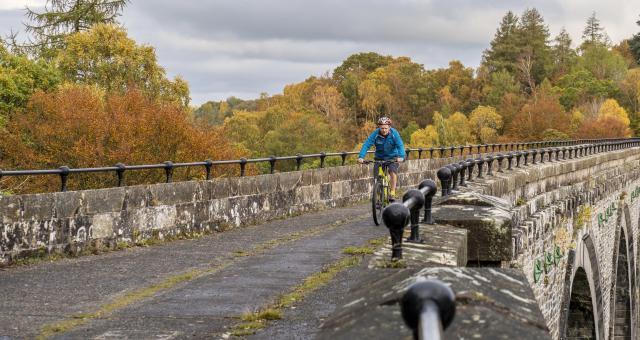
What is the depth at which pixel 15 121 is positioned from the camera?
37.6m

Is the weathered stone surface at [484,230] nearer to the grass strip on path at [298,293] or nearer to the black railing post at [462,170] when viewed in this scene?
the grass strip on path at [298,293]

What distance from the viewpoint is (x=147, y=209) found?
1234 centimetres

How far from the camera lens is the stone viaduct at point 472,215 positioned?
23.2ft

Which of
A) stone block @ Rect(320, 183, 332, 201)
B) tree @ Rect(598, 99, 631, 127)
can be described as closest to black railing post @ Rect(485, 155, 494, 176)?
stone block @ Rect(320, 183, 332, 201)

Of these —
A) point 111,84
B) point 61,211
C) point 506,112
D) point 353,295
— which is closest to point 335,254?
point 61,211

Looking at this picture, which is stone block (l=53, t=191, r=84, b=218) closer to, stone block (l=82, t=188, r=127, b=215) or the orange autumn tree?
stone block (l=82, t=188, r=127, b=215)

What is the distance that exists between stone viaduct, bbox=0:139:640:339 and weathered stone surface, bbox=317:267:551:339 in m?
3.07

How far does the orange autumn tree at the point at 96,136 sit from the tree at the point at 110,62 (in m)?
7.62

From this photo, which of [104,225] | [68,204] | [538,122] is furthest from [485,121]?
[68,204]

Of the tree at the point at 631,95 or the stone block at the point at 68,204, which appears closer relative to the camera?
the stone block at the point at 68,204

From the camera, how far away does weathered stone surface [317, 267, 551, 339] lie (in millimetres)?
2453

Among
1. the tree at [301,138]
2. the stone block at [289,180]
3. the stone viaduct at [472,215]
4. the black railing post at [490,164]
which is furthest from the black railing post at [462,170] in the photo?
the tree at [301,138]

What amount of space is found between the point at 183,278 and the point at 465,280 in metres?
6.55

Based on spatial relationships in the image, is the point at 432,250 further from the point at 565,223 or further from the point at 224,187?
the point at 224,187
